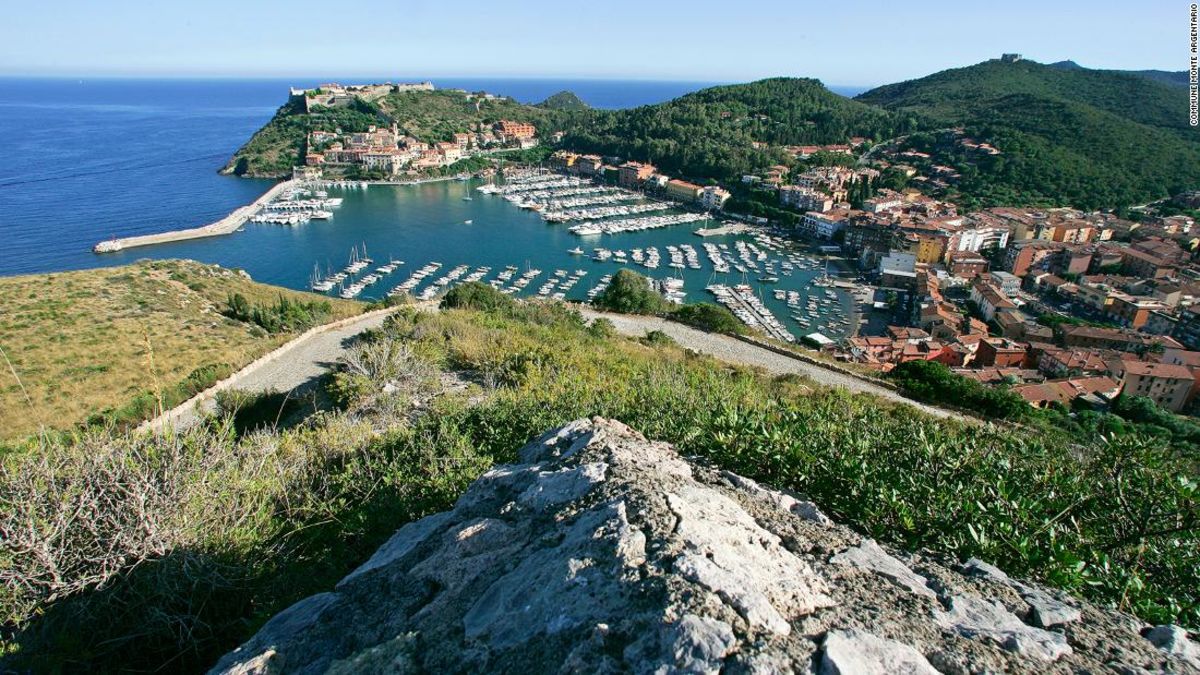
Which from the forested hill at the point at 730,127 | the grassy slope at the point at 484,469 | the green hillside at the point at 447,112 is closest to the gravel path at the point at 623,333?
the grassy slope at the point at 484,469

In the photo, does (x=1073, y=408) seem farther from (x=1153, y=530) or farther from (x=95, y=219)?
(x=95, y=219)

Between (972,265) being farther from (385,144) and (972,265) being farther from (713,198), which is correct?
(385,144)

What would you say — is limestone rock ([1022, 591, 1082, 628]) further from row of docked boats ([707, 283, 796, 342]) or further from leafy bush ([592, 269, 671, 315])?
row of docked boats ([707, 283, 796, 342])

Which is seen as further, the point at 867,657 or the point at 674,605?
the point at 674,605

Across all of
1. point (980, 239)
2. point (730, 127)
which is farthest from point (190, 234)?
point (730, 127)

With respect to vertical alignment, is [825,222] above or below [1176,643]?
below

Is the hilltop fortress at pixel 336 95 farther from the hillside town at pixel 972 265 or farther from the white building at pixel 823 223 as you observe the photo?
the white building at pixel 823 223

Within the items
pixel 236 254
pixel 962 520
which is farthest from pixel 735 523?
pixel 236 254

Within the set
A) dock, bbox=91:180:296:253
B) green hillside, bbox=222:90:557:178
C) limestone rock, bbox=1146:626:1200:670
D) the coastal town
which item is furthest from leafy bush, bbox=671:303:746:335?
green hillside, bbox=222:90:557:178
